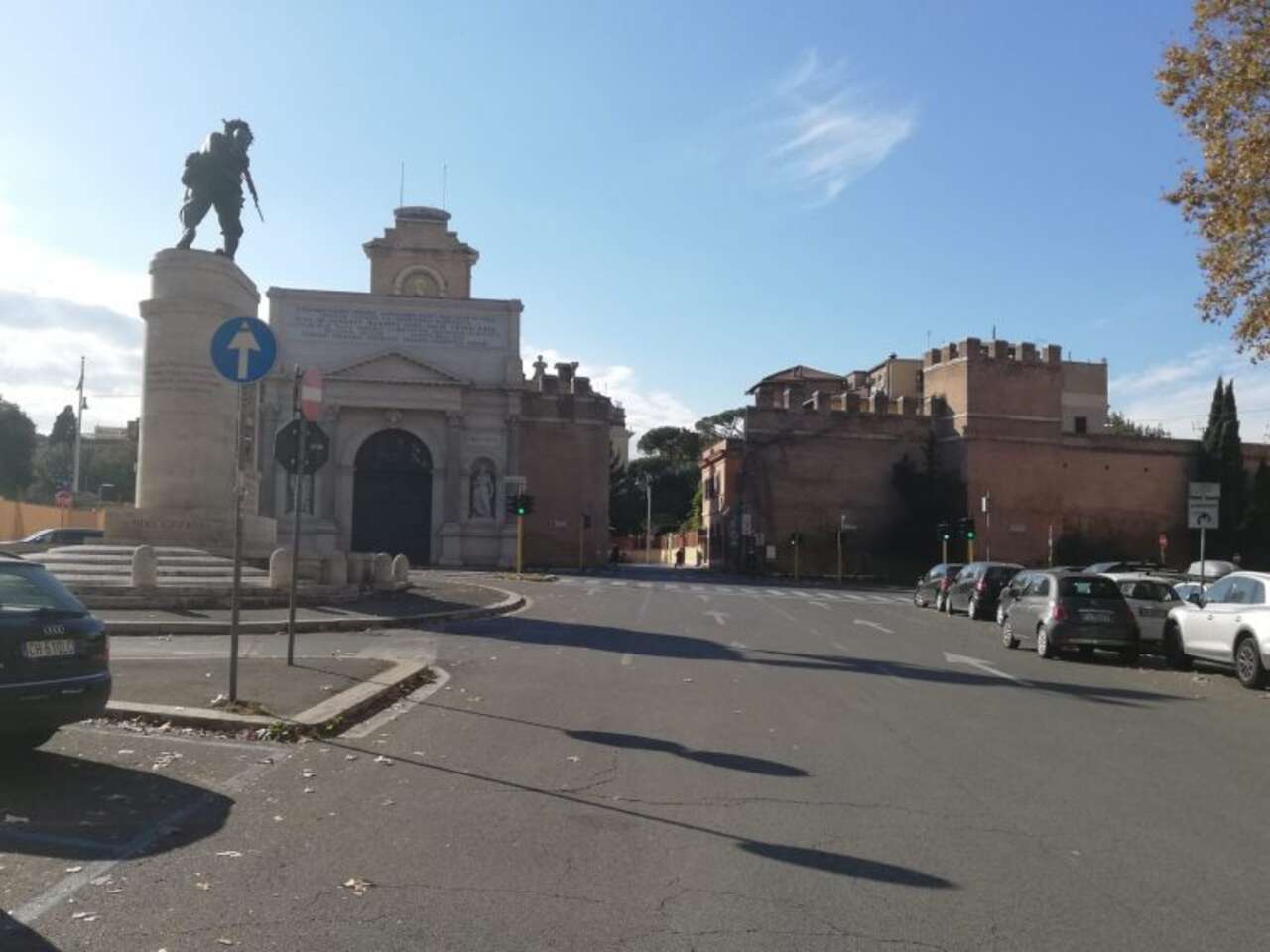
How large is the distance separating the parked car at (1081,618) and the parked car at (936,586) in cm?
1566

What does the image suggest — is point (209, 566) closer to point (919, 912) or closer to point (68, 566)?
point (68, 566)

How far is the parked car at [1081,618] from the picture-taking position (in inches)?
756

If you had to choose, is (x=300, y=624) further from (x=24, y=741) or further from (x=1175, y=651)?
(x=1175, y=651)

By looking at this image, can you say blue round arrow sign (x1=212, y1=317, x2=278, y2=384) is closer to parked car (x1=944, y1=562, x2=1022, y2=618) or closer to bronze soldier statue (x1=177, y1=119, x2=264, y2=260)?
bronze soldier statue (x1=177, y1=119, x2=264, y2=260)

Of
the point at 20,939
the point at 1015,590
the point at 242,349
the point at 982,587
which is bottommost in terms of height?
the point at 20,939

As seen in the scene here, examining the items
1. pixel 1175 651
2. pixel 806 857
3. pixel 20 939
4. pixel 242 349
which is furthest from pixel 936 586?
pixel 20 939

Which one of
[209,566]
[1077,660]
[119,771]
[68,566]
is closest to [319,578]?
[209,566]

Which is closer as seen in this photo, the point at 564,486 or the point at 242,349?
the point at 242,349

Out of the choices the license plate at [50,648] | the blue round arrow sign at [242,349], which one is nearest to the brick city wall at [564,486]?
the blue round arrow sign at [242,349]

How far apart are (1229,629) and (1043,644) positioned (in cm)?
353

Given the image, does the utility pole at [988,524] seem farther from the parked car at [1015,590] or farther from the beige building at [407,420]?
the parked car at [1015,590]

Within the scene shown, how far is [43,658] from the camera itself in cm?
775

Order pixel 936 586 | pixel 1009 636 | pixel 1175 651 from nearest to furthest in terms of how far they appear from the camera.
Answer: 1. pixel 1175 651
2. pixel 1009 636
3. pixel 936 586

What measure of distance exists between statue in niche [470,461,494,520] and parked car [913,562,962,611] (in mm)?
29412
